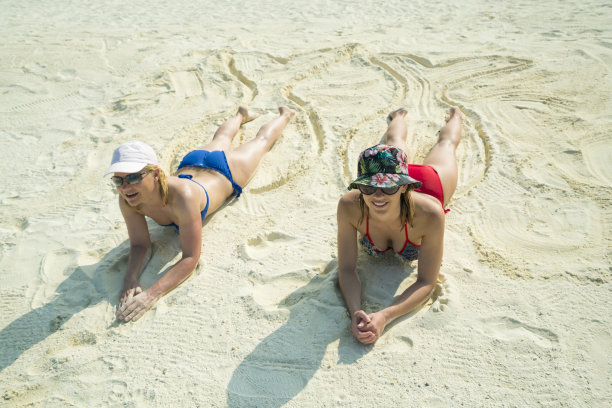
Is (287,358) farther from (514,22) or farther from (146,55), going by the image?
(514,22)

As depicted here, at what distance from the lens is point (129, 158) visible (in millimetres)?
3312

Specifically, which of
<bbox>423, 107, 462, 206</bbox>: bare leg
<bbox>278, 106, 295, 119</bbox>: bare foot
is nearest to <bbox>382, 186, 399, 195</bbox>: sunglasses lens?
<bbox>423, 107, 462, 206</bbox>: bare leg

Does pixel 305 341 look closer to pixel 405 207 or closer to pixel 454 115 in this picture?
pixel 405 207

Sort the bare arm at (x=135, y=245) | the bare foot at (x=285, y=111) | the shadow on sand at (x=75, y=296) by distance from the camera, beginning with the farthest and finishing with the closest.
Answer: the bare foot at (x=285, y=111), the bare arm at (x=135, y=245), the shadow on sand at (x=75, y=296)

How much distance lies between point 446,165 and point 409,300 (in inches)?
64.8

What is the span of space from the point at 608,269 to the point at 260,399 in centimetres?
260

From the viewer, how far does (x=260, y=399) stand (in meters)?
2.70

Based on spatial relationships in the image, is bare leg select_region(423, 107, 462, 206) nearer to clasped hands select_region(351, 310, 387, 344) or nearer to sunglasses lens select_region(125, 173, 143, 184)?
clasped hands select_region(351, 310, 387, 344)

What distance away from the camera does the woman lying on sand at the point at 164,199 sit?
334 cm

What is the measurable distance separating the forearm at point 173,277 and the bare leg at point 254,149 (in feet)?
4.03

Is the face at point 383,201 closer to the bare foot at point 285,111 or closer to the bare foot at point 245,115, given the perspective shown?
the bare foot at point 285,111

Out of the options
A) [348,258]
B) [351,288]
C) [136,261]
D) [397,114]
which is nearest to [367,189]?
[348,258]

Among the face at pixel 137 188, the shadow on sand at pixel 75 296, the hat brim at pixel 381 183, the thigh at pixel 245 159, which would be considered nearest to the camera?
the hat brim at pixel 381 183

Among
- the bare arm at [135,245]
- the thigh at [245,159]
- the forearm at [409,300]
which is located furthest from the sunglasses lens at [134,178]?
the forearm at [409,300]
